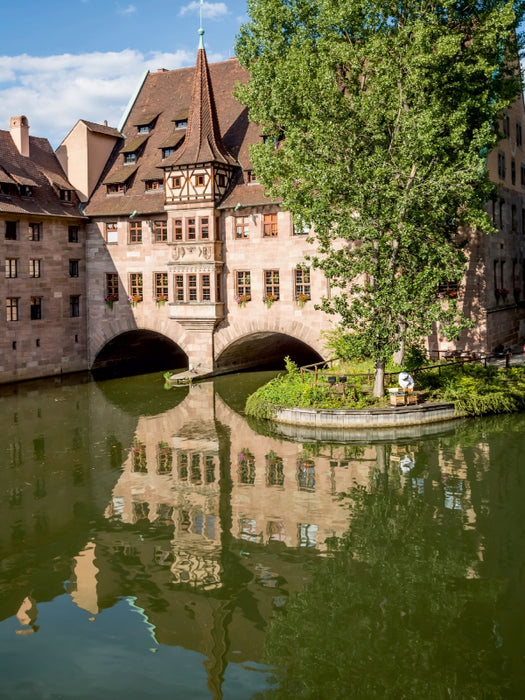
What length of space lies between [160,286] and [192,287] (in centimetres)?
234

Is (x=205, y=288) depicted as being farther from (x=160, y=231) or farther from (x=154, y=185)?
(x=154, y=185)

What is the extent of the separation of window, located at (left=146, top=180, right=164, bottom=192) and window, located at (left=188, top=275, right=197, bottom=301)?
5.22 metres

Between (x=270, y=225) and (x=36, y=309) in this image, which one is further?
(x=36, y=309)

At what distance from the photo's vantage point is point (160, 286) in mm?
37188

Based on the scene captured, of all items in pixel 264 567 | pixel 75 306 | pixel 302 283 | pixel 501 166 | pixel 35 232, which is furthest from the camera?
pixel 75 306

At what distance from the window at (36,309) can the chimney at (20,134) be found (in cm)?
765

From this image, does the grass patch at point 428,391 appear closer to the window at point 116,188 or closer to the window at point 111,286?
the window at point 111,286

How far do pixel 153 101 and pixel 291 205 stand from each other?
18.8m

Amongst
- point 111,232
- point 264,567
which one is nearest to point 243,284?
point 111,232

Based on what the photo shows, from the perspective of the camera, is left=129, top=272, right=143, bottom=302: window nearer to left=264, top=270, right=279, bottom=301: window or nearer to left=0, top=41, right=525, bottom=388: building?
left=0, top=41, right=525, bottom=388: building

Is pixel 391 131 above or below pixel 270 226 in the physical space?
above

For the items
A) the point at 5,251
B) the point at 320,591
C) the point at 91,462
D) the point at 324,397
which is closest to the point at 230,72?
the point at 5,251

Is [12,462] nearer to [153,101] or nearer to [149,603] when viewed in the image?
[149,603]

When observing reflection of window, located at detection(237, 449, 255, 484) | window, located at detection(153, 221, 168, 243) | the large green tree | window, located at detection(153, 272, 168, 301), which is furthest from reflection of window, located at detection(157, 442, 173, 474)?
window, located at detection(153, 221, 168, 243)
